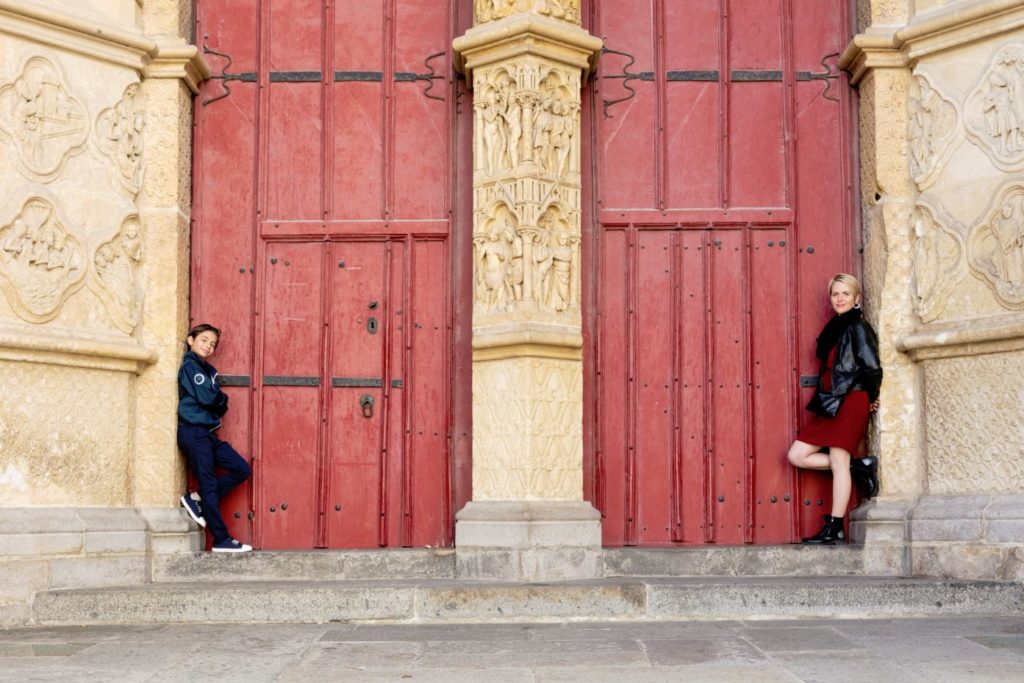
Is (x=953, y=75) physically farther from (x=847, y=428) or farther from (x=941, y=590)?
(x=941, y=590)

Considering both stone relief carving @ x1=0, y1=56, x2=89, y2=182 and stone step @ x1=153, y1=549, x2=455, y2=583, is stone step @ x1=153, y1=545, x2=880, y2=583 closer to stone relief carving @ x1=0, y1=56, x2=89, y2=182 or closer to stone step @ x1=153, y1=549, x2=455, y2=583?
stone step @ x1=153, y1=549, x2=455, y2=583

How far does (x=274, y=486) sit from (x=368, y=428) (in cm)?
63

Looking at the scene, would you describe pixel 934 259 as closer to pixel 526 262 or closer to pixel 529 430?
pixel 526 262

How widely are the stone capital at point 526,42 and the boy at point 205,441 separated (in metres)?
2.15

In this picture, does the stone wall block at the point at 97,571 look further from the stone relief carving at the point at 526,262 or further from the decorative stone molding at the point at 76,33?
the decorative stone molding at the point at 76,33

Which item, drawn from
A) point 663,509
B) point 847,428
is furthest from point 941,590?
point 663,509

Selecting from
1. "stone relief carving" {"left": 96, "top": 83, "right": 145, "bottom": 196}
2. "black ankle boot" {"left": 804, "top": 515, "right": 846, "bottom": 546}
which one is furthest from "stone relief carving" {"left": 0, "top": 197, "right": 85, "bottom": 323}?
"black ankle boot" {"left": 804, "top": 515, "right": 846, "bottom": 546}

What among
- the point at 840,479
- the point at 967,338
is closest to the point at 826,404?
the point at 840,479

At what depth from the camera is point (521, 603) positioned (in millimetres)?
5867

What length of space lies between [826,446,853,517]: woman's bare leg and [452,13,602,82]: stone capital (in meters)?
2.60

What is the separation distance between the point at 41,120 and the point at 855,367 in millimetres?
4595

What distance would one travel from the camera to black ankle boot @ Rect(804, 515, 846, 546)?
6.80 meters

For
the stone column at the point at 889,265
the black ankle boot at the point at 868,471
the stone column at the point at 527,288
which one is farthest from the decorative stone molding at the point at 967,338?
the stone column at the point at 527,288

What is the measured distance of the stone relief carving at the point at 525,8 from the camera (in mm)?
6781
